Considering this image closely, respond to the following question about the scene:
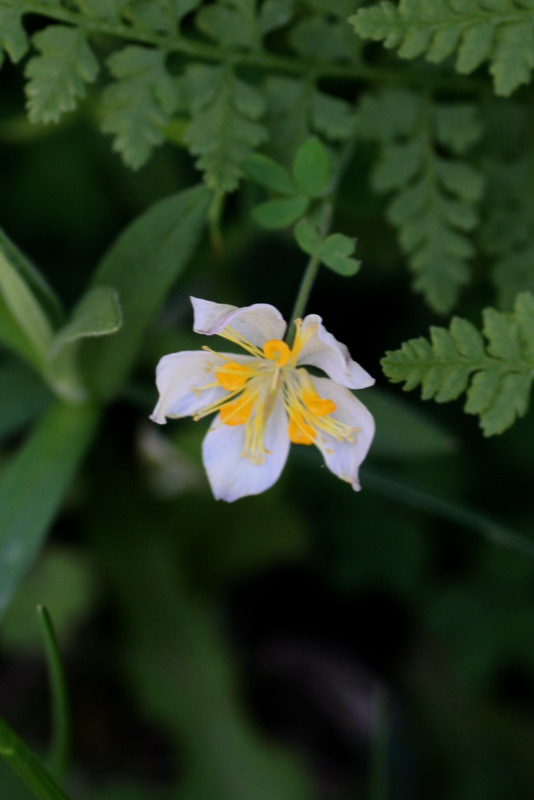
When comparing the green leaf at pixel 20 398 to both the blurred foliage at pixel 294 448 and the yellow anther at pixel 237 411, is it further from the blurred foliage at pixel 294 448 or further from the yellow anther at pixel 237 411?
the yellow anther at pixel 237 411

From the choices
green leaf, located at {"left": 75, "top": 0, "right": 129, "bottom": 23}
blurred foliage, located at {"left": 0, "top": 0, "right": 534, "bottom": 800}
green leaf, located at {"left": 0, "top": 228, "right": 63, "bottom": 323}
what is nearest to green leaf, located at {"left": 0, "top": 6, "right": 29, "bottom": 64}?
blurred foliage, located at {"left": 0, "top": 0, "right": 534, "bottom": 800}

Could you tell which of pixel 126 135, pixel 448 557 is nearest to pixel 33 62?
pixel 126 135

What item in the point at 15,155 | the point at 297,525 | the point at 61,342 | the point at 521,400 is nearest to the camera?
the point at 521,400

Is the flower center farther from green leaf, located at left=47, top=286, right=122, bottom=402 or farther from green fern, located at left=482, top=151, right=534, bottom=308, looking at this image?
green fern, located at left=482, top=151, right=534, bottom=308

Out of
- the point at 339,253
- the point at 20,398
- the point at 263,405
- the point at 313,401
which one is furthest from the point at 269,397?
the point at 20,398

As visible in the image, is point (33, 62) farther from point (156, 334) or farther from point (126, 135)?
point (156, 334)

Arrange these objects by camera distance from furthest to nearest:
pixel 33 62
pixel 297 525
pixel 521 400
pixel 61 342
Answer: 1. pixel 297 525
2. pixel 61 342
3. pixel 33 62
4. pixel 521 400
